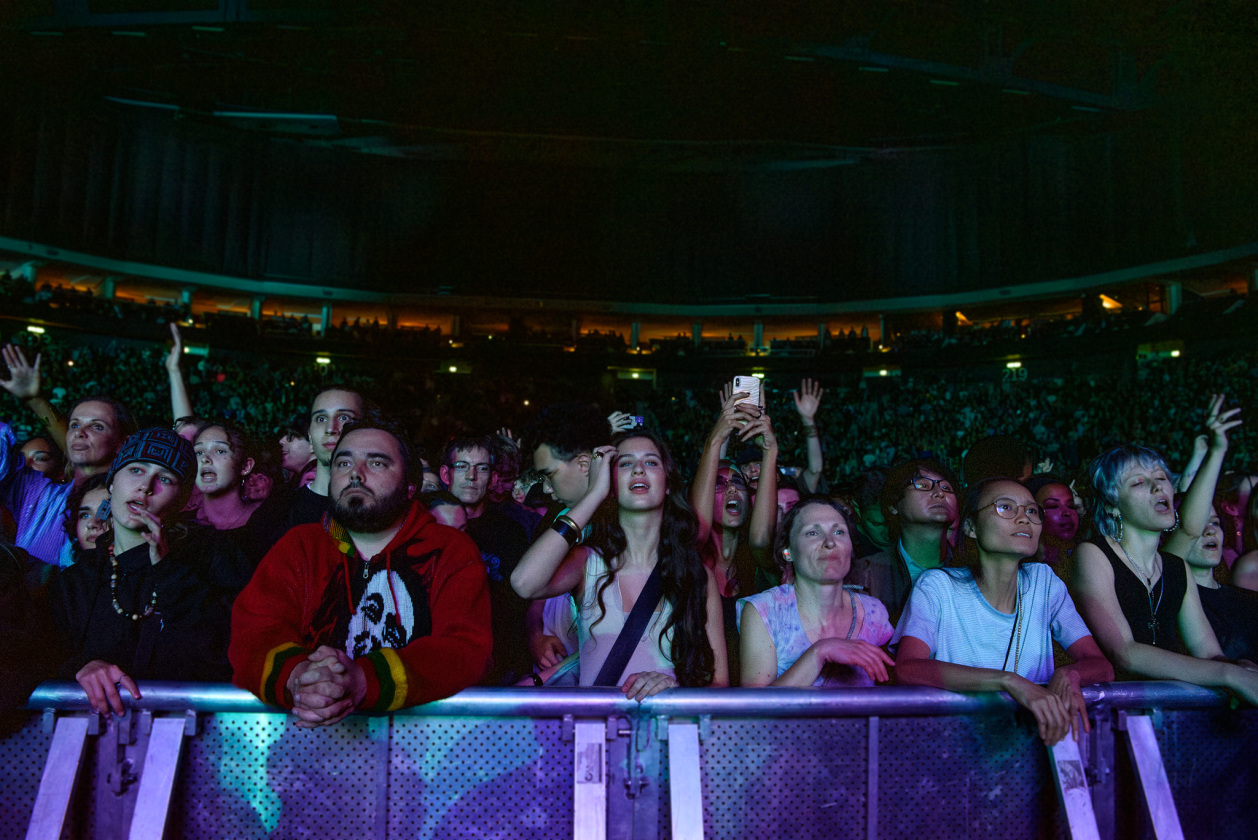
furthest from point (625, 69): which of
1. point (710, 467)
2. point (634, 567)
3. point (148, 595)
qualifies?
point (148, 595)

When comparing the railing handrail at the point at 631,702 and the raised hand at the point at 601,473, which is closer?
→ the railing handrail at the point at 631,702

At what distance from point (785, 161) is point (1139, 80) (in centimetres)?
1216

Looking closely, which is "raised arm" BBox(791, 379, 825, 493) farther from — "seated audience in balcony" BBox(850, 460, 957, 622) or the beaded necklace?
the beaded necklace

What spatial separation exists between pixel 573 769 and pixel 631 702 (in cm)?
23

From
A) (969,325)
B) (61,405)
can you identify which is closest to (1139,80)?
(969,325)

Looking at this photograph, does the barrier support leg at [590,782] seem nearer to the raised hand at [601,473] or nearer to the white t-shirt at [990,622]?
the raised hand at [601,473]

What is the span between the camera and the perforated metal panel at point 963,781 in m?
2.10

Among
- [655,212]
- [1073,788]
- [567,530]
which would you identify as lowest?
[1073,788]

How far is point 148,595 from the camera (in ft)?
7.57

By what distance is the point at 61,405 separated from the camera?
18.3m

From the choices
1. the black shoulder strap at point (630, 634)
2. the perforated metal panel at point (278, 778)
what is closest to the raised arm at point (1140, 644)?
the black shoulder strap at point (630, 634)

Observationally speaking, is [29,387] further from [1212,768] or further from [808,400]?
[1212,768]

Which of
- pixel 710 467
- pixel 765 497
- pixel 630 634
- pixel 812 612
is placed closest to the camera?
pixel 630 634

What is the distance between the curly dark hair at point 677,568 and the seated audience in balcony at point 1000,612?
1.96ft
